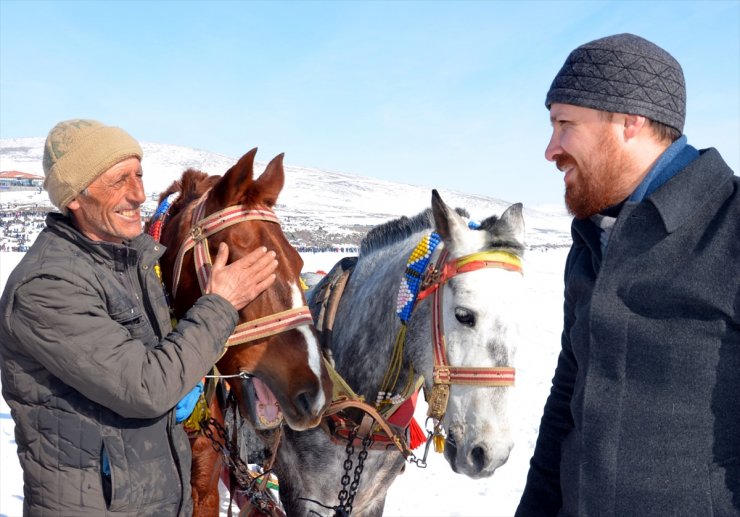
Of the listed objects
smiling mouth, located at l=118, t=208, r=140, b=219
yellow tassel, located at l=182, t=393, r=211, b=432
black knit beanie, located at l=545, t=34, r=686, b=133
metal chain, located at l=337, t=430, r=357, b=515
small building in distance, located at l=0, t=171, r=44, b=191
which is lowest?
metal chain, located at l=337, t=430, r=357, b=515

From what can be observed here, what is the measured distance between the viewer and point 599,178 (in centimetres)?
158

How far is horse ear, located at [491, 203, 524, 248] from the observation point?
2828 millimetres

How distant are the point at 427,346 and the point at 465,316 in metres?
0.30

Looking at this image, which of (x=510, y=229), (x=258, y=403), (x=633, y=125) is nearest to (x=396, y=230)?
(x=510, y=229)

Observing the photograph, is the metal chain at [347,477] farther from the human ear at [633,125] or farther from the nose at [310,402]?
the human ear at [633,125]

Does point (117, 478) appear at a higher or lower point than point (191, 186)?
lower

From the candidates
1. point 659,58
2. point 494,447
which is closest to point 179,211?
point 494,447

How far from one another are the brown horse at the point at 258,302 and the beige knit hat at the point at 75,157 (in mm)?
548

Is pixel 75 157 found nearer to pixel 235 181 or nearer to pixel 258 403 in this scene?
pixel 235 181

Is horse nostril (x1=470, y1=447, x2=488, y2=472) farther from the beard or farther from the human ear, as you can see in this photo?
the human ear

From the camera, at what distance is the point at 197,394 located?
236cm

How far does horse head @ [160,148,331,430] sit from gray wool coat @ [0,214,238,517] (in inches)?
19.2

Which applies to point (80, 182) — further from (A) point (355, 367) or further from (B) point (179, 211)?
(A) point (355, 367)

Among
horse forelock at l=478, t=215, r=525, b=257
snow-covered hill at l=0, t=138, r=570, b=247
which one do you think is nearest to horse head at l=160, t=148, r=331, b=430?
horse forelock at l=478, t=215, r=525, b=257
